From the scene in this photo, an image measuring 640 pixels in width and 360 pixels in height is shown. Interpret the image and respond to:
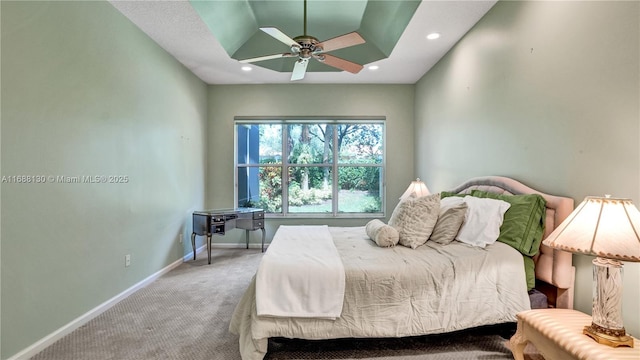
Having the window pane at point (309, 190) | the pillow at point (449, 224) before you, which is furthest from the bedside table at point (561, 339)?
the window pane at point (309, 190)

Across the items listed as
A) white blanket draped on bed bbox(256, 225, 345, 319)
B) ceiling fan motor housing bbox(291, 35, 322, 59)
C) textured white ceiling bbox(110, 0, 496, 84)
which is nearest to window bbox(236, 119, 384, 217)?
textured white ceiling bbox(110, 0, 496, 84)

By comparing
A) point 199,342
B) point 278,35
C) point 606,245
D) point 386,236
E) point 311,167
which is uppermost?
point 278,35

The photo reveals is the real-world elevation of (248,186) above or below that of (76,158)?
below

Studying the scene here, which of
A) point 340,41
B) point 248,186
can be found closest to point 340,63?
point 340,41

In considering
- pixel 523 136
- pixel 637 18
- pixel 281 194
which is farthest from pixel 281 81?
pixel 637 18

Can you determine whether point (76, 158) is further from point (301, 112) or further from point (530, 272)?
point (530, 272)

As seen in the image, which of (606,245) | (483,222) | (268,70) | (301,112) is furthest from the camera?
(301,112)

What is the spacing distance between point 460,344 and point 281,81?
4.23 metres

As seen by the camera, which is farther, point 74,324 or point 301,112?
point 301,112

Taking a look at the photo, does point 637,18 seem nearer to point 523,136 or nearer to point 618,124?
point 618,124

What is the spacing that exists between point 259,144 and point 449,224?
11.8 feet

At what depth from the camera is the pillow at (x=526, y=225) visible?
1.98 m

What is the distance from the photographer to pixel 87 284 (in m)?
2.38

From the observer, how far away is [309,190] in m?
5.03
